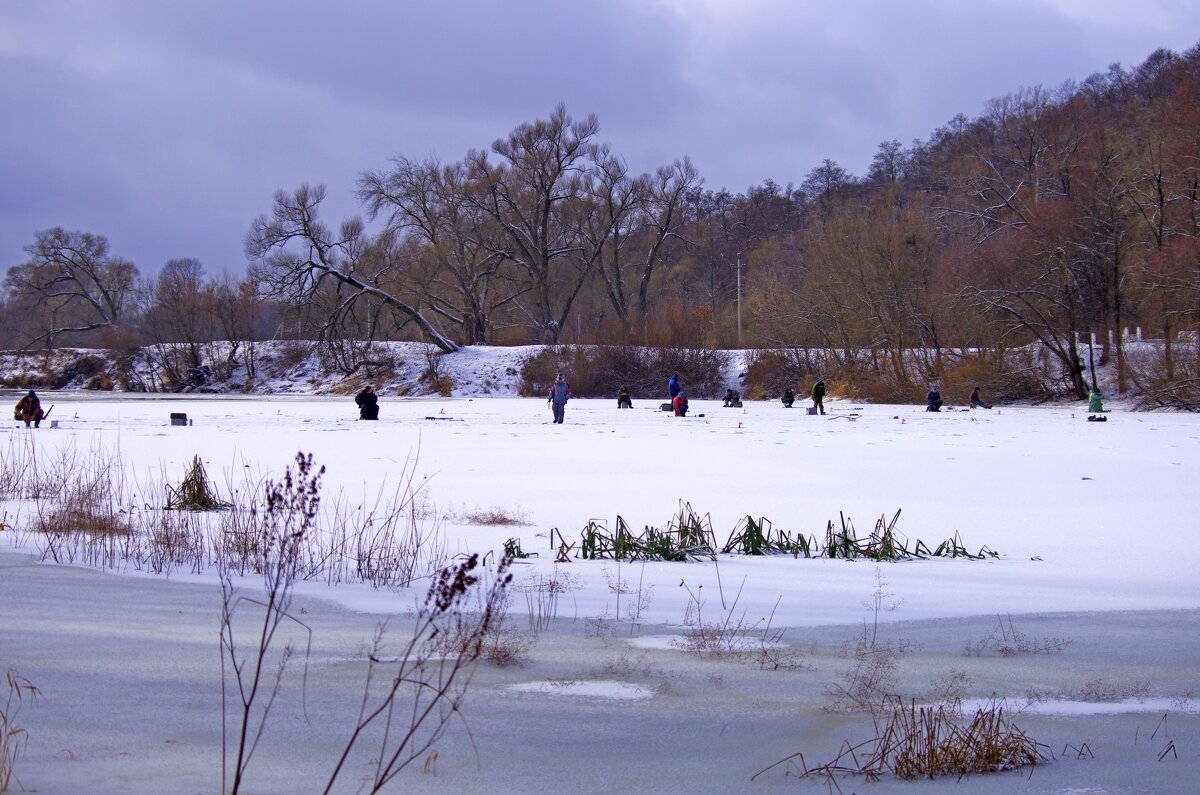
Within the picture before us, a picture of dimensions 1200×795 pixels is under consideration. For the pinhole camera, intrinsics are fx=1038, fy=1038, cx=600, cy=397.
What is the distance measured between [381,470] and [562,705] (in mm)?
11187

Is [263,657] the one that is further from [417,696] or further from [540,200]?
[540,200]

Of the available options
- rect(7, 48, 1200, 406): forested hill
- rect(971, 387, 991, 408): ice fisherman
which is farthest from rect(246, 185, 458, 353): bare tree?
rect(971, 387, 991, 408): ice fisherman

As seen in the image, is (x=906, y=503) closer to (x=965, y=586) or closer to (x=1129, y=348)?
(x=965, y=586)

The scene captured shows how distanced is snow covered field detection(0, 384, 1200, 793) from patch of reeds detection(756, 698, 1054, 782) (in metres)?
0.10

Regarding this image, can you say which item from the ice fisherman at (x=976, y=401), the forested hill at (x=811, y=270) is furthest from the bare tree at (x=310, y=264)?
the ice fisherman at (x=976, y=401)

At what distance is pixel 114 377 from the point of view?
6794 cm

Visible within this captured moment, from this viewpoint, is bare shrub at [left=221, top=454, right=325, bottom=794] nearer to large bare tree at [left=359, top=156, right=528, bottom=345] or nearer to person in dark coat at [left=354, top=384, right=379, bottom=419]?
person in dark coat at [left=354, top=384, right=379, bottom=419]

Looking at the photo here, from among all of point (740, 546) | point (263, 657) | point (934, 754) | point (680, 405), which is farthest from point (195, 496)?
point (680, 405)

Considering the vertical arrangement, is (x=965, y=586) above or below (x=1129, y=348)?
below

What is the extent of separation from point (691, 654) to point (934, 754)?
6.80ft

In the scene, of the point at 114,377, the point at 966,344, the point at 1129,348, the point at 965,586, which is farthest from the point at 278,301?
the point at 965,586

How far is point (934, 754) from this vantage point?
414 centimetres

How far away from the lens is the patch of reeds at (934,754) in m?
4.13

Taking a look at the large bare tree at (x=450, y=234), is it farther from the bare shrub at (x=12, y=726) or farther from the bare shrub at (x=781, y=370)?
the bare shrub at (x=12, y=726)
